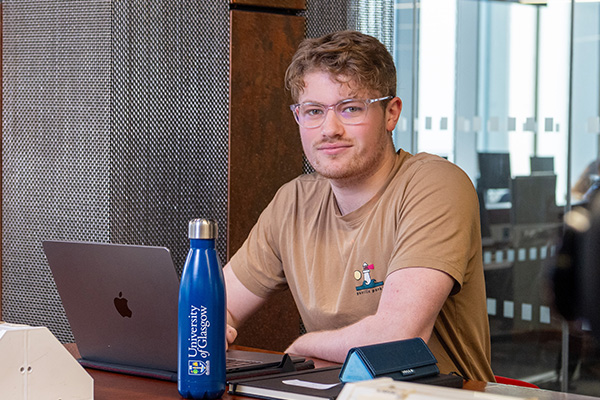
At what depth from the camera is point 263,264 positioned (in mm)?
2230

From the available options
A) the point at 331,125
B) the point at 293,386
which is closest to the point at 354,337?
the point at 293,386

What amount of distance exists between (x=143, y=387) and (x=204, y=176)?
1189 millimetres

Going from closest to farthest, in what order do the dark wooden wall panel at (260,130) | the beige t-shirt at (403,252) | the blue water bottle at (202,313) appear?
the blue water bottle at (202,313)
the beige t-shirt at (403,252)
the dark wooden wall panel at (260,130)

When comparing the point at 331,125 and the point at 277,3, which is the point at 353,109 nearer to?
the point at 331,125

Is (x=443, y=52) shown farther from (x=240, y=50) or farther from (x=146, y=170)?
(x=146, y=170)

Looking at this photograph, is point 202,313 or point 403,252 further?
point 403,252

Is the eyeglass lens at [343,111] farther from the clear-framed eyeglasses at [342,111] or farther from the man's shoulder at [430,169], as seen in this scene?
the man's shoulder at [430,169]

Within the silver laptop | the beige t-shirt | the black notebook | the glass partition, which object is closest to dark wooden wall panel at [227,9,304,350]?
the beige t-shirt

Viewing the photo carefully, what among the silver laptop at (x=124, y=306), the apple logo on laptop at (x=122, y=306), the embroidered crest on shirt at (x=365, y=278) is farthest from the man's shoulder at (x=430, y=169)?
the apple logo on laptop at (x=122, y=306)

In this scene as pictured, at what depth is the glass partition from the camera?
395cm

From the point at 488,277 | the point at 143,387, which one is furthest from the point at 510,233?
the point at 143,387

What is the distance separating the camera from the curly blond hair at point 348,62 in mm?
2072

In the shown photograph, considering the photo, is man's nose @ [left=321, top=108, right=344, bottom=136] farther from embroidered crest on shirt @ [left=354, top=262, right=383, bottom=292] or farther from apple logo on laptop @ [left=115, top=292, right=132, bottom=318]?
apple logo on laptop @ [left=115, top=292, right=132, bottom=318]

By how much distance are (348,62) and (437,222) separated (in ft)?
1.58
